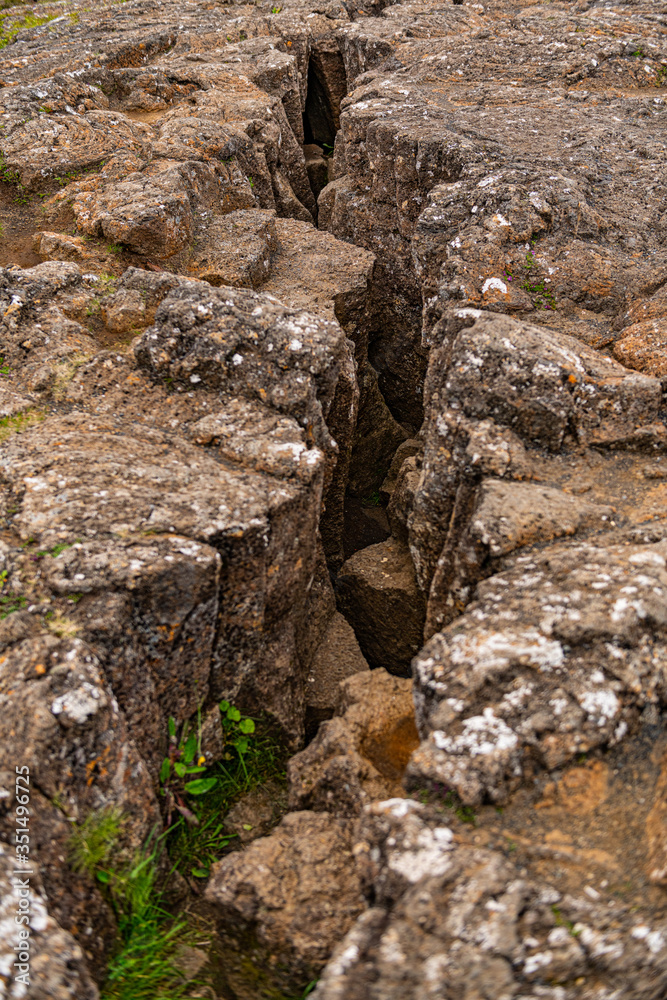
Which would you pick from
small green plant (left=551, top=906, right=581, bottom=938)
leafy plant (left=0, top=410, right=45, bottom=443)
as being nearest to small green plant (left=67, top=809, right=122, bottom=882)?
small green plant (left=551, top=906, right=581, bottom=938)

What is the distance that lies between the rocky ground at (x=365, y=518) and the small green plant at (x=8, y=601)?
0.08 m

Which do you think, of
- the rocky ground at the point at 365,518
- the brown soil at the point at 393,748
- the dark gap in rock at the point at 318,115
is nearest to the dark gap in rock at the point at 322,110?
the dark gap in rock at the point at 318,115

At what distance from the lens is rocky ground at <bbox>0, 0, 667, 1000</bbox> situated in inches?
120

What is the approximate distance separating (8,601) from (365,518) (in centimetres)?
482

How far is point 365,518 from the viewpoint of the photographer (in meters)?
8.11

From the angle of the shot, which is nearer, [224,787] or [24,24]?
[224,787]

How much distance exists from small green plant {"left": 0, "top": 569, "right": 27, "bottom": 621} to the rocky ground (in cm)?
8

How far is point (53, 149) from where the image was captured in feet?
25.3

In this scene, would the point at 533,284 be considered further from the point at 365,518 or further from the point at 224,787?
the point at 224,787

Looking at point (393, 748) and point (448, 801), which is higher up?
point (448, 801)

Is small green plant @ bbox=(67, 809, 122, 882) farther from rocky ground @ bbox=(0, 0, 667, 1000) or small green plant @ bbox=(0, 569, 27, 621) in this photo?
small green plant @ bbox=(0, 569, 27, 621)

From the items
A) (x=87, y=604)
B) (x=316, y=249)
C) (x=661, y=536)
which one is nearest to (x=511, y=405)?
(x=661, y=536)

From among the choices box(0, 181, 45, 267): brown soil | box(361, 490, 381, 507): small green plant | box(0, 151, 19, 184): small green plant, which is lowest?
box(361, 490, 381, 507): small green plant

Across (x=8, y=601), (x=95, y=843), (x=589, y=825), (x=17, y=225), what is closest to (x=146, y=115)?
(x=17, y=225)
